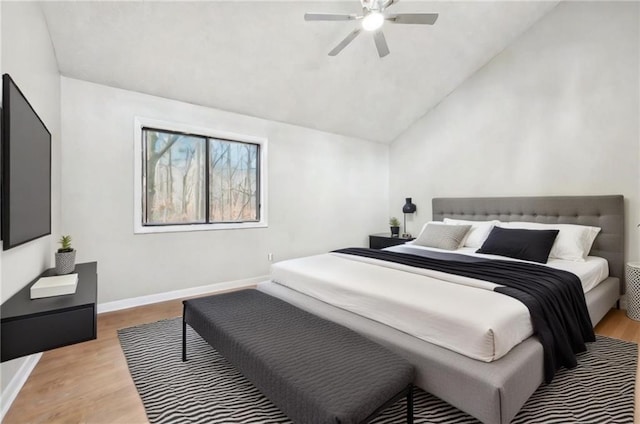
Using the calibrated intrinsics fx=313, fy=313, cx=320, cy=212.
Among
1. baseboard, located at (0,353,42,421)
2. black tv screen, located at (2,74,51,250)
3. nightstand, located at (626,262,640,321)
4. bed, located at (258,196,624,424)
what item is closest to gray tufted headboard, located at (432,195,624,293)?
bed, located at (258,196,624,424)

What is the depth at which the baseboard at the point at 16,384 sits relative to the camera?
1.73 metres

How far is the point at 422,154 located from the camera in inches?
205

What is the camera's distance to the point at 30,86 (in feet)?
6.77

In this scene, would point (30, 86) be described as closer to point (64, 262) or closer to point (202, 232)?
point (64, 262)

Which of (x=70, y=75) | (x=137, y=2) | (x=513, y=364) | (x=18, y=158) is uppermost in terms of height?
(x=137, y=2)

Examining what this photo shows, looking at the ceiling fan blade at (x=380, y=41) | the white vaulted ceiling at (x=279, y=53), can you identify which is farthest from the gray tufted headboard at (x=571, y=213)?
the ceiling fan blade at (x=380, y=41)

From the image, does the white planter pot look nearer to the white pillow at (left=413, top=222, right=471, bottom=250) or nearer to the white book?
the white book

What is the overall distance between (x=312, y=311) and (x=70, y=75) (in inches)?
126

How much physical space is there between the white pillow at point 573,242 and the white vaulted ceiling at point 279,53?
2506 millimetres

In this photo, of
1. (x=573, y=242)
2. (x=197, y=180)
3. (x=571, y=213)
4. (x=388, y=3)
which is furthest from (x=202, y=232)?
(x=571, y=213)

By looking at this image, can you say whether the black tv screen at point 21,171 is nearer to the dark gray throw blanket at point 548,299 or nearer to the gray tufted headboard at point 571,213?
the dark gray throw blanket at point 548,299

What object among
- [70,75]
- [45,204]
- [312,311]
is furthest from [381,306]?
[70,75]

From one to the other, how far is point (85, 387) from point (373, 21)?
10.9 ft

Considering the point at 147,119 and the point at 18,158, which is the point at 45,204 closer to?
the point at 18,158
